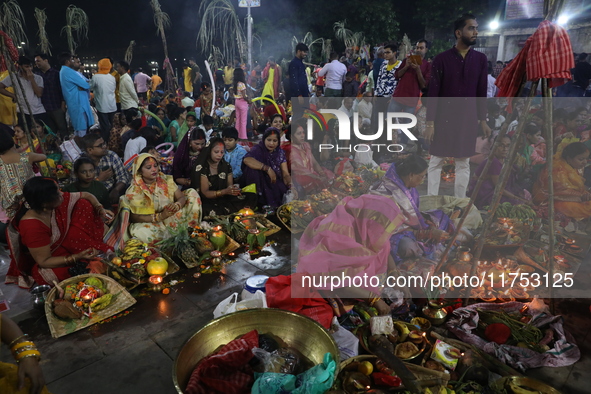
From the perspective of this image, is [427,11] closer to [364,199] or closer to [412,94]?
[412,94]

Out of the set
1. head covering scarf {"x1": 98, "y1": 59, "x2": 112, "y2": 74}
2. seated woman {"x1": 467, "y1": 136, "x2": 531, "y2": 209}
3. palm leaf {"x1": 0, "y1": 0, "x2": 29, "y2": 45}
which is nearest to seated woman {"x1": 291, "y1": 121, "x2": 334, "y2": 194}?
seated woman {"x1": 467, "y1": 136, "x2": 531, "y2": 209}

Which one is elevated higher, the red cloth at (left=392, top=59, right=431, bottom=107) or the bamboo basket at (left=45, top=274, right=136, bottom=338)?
the red cloth at (left=392, top=59, right=431, bottom=107)

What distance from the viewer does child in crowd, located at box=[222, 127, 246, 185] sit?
5.79 meters

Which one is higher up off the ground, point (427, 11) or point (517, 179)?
point (427, 11)

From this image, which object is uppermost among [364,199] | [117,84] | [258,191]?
[117,84]

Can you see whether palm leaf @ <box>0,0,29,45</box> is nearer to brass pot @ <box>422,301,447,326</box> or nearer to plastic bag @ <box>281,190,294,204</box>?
plastic bag @ <box>281,190,294,204</box>

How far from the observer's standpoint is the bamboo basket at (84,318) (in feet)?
9.31

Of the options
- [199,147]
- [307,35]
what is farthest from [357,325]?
[307,35]

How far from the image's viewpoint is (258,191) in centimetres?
548

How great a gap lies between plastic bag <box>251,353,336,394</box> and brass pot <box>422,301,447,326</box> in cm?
127

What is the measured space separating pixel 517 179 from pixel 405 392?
441 cm

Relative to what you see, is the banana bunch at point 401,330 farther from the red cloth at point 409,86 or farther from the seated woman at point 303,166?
the red cloth at point 409,86

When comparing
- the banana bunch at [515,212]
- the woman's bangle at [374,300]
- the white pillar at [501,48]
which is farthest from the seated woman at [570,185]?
the white pillar at [501,48]

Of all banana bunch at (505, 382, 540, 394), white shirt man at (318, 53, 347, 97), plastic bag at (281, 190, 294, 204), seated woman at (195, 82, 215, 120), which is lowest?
banana bunch at (505, 382, 540, 394)
